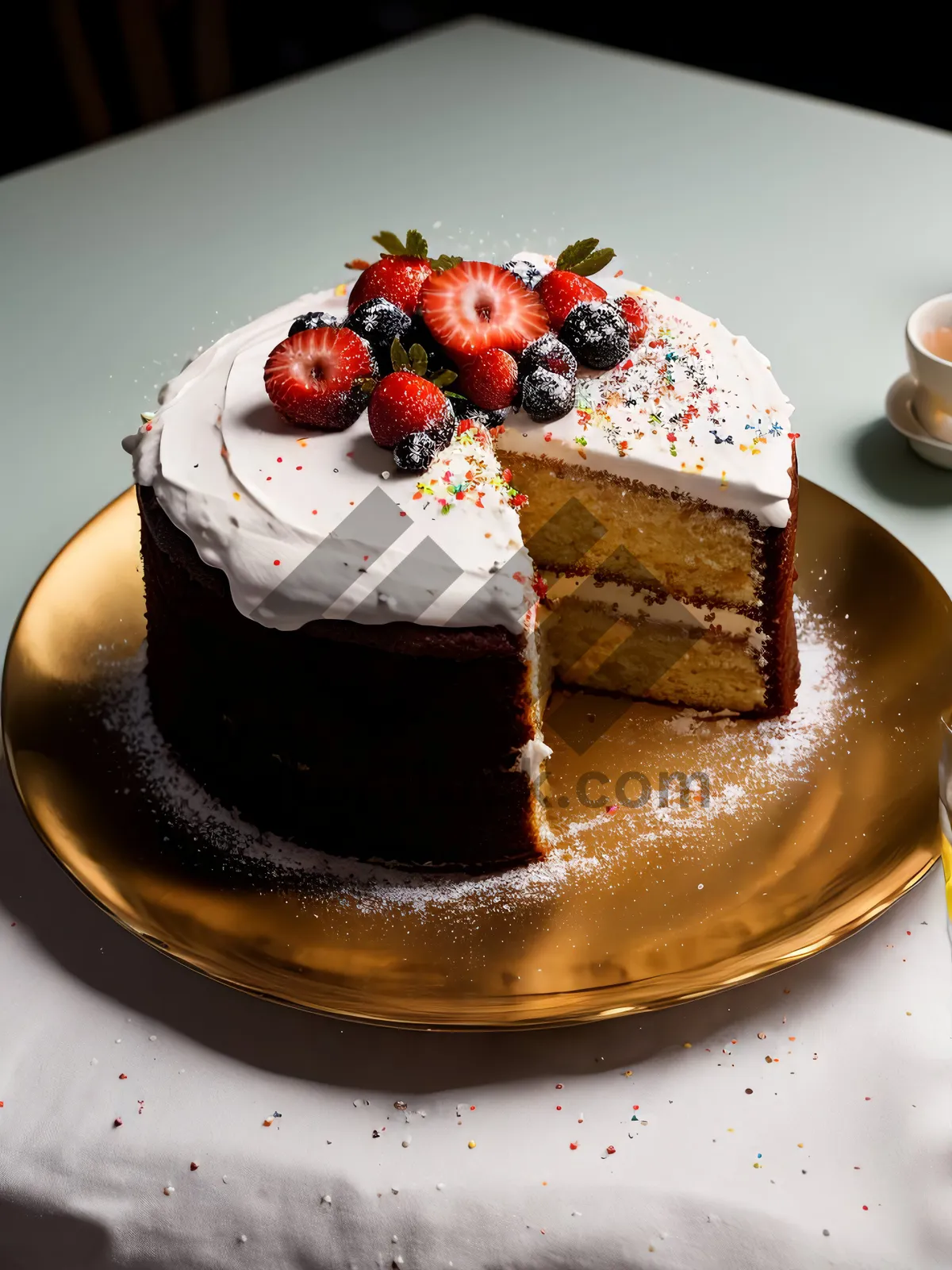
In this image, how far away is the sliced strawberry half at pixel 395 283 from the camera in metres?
2.62

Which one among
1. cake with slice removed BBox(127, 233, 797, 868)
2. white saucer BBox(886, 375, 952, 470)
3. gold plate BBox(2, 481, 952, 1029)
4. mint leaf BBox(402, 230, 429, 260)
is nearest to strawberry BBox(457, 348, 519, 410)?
cake with slice removed BBox(127, 233, 797, 868)

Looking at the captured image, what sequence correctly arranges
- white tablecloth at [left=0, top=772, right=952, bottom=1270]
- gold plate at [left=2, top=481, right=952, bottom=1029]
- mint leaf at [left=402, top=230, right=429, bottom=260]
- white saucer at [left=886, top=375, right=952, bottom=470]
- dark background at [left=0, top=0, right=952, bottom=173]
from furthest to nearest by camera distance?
dark background at [left=0, top=0, right=952, bottom=173] < white saucer at [left=886, top=375, right=952, bottom=470] < mint leaf at [left=402, top=230, right=429, bottom=260] < gold plate at [left=2, top=481, right=952, bottom=1029] < white tablecloth at [left=0, top=772, right=952, bottom=1270]

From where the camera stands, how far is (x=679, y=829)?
2471mm

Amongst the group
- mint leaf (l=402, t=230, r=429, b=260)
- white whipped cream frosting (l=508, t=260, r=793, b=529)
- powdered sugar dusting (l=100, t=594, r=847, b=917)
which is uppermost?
mint leaf (l=402, t=230, r=429, b=260)

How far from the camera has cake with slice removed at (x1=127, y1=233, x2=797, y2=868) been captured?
7.30 feet

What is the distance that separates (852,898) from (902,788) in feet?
1.12

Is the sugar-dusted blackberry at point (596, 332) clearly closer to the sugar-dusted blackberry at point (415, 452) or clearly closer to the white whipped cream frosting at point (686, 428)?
Answer: the white whipped cream frosting at point (686, 428)

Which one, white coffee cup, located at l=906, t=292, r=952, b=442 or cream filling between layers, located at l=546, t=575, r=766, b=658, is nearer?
cream filling between layers, located at l=546, t=575, r=766, b=658

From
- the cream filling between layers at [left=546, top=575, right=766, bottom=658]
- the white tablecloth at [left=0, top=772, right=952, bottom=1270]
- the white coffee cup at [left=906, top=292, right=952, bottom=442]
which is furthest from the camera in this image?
the white coffee cup at [left=906, top=292, right=952, bottom=442]

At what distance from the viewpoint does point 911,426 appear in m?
3.26

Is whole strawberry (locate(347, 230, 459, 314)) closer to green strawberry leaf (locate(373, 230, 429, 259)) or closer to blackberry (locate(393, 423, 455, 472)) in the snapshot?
green strawberry leaf (locate(373, 230, 429, 259))

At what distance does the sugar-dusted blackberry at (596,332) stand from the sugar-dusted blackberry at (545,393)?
0.39 feet

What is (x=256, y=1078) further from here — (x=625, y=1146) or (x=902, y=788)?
(x=902, y=788)

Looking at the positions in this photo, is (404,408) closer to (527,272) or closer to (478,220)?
(527,272)
